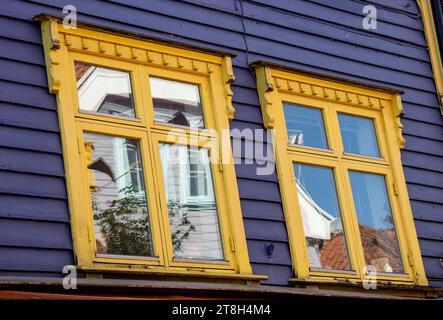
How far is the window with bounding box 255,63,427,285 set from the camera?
28.4 ft

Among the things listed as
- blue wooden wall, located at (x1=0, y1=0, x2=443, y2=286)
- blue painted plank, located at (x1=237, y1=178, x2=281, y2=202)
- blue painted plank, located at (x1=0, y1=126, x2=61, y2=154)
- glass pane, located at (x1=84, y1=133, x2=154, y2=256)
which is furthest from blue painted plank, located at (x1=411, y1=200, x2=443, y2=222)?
blue painted plank, located at (x1=0, y1=126, x2=61, y2=154)

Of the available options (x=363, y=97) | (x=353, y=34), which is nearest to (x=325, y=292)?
(x=363, y=97)

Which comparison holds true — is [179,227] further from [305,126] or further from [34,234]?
[305,126]

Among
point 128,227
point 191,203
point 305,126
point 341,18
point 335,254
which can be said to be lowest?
point 335,254

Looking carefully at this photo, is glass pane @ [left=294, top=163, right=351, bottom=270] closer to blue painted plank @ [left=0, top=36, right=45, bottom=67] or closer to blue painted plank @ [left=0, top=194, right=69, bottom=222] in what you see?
blue painted plank @ [left=0, top=194, right=69, bottom=222]

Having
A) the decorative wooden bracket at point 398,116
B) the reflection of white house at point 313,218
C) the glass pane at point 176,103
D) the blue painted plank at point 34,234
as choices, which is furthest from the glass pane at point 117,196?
the decorative wooden bracket at point 398,116

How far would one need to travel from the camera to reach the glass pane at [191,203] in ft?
25.6

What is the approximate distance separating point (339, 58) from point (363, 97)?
42cm

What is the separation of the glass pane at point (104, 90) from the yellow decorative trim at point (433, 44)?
3.72m

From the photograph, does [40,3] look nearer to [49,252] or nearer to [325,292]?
[49,252]

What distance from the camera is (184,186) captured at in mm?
7988

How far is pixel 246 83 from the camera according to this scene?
28.8 feet

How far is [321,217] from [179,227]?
1562 mm

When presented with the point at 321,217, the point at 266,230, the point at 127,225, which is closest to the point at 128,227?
the point at 127,225
